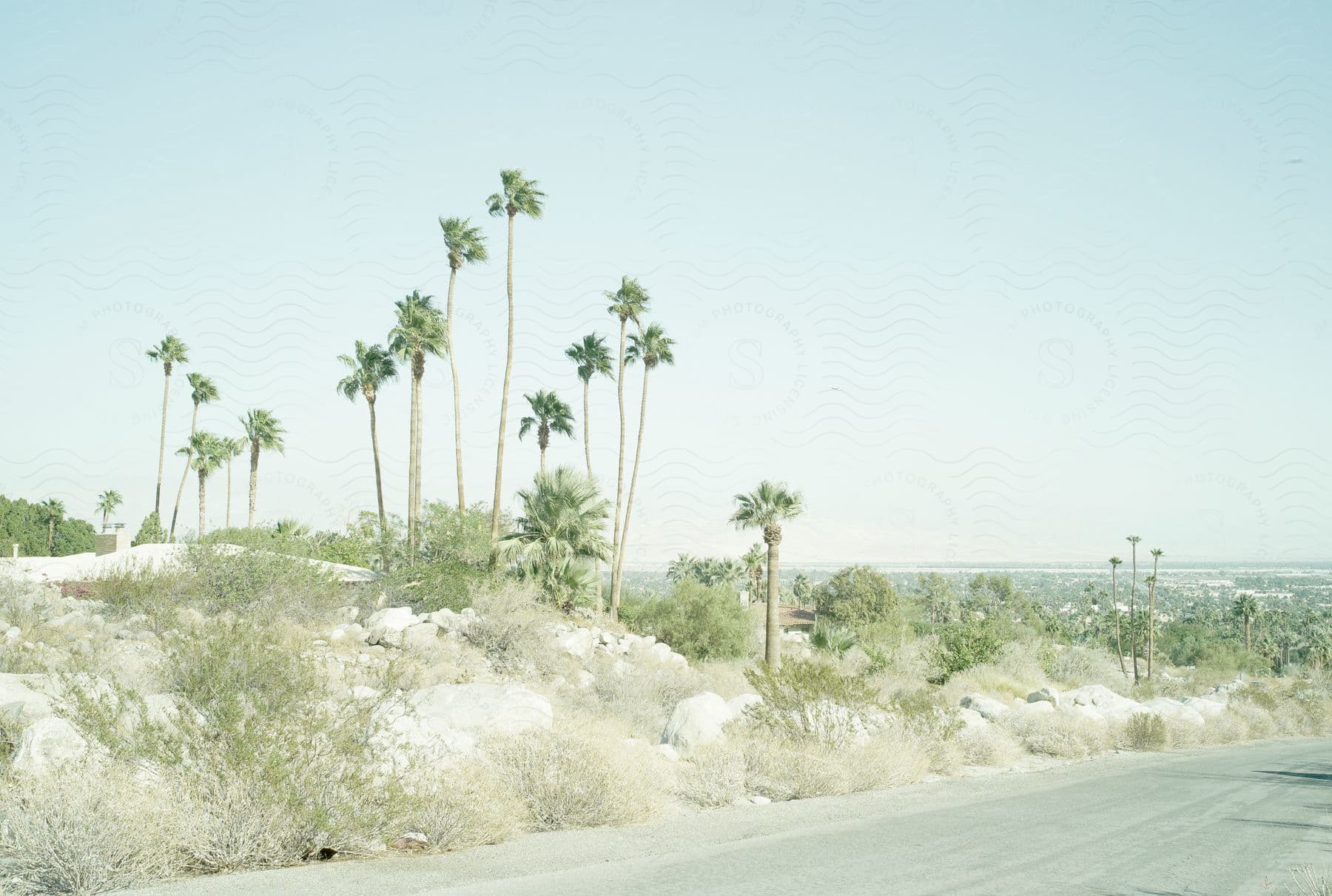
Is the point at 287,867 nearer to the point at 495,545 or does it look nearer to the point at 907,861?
the point at 907,861

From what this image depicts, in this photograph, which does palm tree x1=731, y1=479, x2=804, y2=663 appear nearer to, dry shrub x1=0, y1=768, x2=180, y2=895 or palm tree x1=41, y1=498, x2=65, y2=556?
dry shrub x1=0, y1=768, x2=180, y2=895

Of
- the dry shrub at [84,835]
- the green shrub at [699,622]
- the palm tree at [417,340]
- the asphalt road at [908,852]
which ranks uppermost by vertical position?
the palm tree at [417,340]

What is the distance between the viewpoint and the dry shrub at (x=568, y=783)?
32.4 ft

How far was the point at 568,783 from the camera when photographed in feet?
32.9

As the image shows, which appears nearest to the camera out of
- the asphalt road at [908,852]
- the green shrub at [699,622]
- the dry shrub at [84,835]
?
the dry shrub at [84,835]

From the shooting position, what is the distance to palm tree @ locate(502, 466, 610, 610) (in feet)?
109

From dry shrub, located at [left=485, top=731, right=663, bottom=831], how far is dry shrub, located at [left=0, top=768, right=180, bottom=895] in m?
3.71

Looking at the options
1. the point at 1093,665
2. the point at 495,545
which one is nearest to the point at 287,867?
the point at 495,545

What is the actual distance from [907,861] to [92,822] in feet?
22.9

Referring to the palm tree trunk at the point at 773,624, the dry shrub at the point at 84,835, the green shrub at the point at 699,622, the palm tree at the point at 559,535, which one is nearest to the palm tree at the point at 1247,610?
the green shrub at the point at 699,622

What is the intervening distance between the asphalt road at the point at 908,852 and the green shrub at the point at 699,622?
90.5 feet

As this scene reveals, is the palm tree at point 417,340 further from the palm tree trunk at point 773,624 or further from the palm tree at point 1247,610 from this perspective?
the palm tree at point 1247,610

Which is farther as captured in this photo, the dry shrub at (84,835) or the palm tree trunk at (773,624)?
the palm tree trunk at (773,624)

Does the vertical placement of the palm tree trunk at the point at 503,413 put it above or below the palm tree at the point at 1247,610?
above
